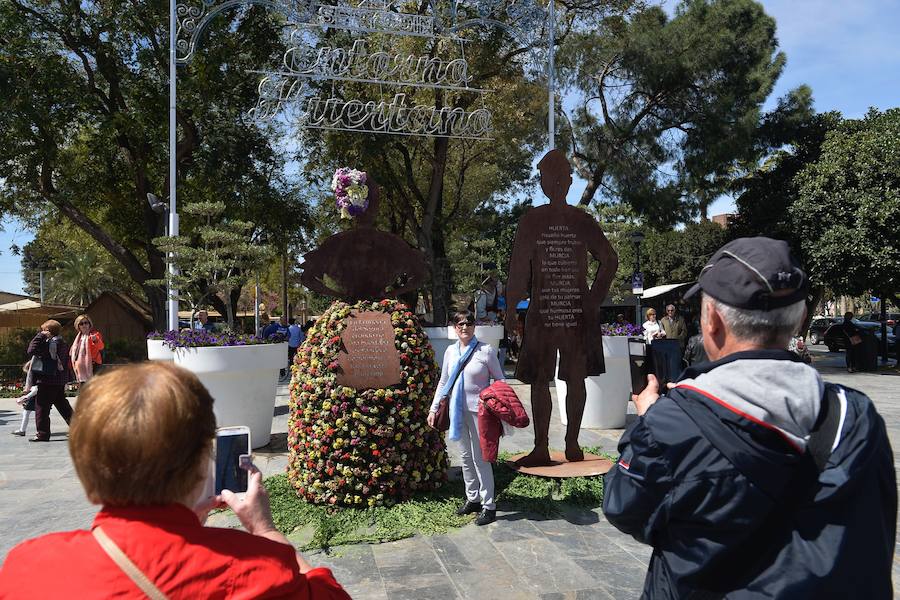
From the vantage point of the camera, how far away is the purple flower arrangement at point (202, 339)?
757 cm

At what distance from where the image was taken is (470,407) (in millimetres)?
5172

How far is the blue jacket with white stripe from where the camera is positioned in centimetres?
142

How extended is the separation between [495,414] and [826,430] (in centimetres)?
365

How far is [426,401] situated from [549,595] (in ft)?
7.00

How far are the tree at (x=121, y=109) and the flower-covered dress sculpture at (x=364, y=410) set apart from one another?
1302cm

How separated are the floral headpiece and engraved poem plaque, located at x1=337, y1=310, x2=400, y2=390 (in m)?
1.20

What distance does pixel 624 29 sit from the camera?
1892 cm

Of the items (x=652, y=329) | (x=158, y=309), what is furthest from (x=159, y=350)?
(x=158, y=309)

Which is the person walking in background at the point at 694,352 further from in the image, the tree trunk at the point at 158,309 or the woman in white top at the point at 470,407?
the tree trunk at the point at 158,309

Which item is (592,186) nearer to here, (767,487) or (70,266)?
(767,487)

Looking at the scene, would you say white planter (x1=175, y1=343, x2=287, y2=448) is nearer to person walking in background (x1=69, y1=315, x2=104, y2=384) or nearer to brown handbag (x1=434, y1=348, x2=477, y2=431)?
brown handbag (x1=434, y1=348, x2=477, y2=431)

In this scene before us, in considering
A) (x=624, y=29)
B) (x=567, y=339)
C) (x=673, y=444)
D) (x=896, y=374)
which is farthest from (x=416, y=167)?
(x=673, y=444)

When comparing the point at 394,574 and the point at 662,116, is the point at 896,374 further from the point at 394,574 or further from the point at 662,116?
the point at 394,574

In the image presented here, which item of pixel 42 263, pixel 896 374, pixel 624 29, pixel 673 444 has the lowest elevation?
pixel 896 374
